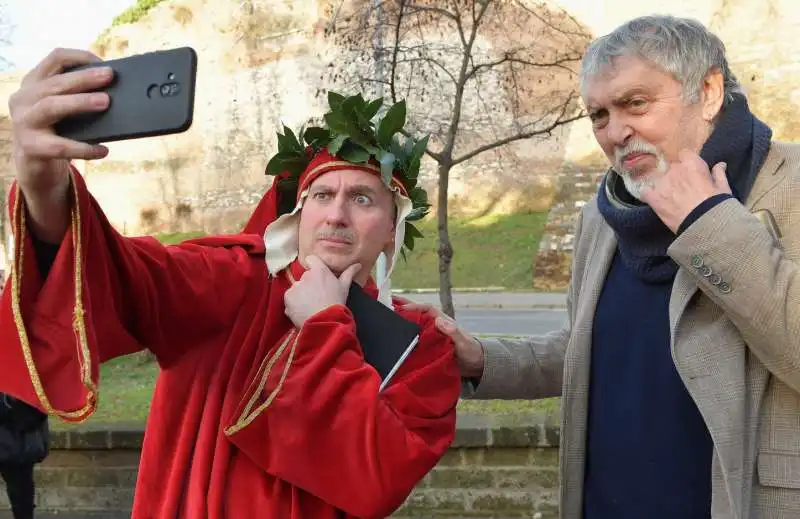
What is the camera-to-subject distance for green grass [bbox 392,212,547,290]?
1852 centimetres

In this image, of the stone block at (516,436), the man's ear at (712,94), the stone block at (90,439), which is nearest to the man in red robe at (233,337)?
the man's ear at (712,94)

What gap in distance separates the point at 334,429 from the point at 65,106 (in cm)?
88

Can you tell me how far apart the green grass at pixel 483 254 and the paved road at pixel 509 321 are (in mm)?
2173

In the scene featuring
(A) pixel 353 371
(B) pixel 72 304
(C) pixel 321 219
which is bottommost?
(A) pixel 353 371

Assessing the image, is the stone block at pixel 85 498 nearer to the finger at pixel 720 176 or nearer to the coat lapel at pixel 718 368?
the coat lapel at pixel 718 368

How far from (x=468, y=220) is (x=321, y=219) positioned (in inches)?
752

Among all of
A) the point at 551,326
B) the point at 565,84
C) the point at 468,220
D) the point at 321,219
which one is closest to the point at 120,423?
the point at 321,219

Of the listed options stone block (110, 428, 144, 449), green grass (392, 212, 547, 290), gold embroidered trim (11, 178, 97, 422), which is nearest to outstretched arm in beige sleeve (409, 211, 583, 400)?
gold embroidered trim (11, 178, 97, 422)

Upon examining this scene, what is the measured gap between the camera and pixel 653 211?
6.79 ft

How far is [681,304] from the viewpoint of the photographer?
6.60ft

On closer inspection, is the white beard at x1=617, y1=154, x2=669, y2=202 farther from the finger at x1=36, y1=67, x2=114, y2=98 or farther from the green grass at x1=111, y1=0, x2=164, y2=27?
the green grass at x1=111, y1=0, x2=164, y2=27

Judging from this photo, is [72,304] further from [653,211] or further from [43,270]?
[653,211]

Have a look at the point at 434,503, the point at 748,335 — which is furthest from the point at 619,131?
the point at 434,503

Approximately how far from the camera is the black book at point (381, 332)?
1958mm
